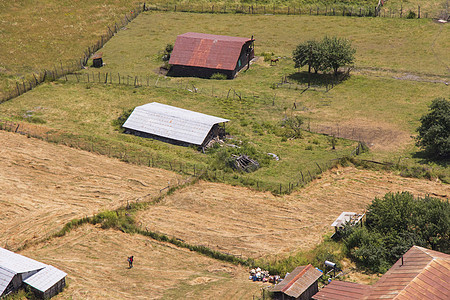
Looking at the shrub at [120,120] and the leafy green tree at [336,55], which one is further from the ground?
the leafy green tree at [336,55]

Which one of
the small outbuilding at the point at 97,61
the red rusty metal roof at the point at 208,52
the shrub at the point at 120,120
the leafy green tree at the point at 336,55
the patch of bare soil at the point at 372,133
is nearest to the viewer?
the patch of bare soil at the point at 372,133

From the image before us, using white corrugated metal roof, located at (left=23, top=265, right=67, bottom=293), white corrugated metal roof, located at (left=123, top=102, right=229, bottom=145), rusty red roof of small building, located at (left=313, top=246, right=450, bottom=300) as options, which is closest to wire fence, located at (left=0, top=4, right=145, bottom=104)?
white corrugated metal roof, located at (left=123, top=102, right=229, bottom=145)

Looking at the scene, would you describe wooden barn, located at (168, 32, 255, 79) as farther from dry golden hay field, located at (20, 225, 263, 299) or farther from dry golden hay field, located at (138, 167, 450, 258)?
dry golden hay field, located at (20, 225, 263, 299)

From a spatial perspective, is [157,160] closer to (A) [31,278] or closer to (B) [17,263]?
(B) [17,263]

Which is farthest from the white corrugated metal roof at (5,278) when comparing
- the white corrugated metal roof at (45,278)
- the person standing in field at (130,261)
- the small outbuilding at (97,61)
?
the small outbuilding at (97,61)

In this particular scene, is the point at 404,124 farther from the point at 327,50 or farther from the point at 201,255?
the point at 201,255

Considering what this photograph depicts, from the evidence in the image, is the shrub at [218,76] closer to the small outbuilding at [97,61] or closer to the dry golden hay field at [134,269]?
the small outbuilding at [97,61]
